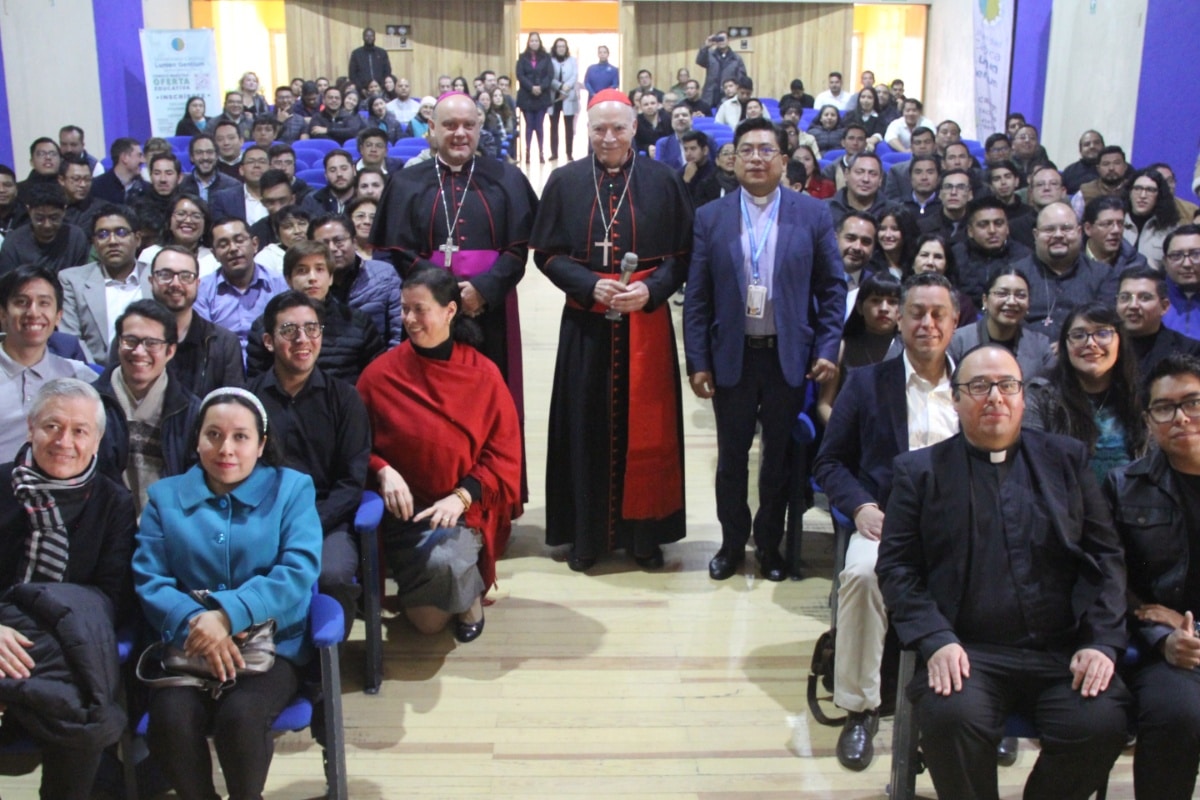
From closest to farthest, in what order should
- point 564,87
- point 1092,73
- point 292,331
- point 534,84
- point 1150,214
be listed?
point 292,331 < point 1150,214 < point 1092,73 < point 534,84 < point 564,87

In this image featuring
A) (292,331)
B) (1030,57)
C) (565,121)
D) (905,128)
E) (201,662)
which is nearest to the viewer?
(201,662)

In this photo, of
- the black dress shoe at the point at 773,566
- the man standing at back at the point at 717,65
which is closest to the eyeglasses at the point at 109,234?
the black dress shoe at the point at 773,566

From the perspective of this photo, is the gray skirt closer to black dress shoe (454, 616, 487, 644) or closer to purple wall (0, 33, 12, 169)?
black dress shoe (454, 616, 487, 644)

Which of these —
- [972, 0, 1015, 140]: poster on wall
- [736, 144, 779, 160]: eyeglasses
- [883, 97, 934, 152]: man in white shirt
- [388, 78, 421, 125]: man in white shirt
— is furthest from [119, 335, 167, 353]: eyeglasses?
[388, 78, 421, 125]: man in white shirt

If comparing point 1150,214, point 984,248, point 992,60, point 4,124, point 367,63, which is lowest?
point 984,248

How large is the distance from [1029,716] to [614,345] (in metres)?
2.02

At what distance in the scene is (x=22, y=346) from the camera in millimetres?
3354

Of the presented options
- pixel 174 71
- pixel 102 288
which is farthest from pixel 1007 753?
pixel 174 71

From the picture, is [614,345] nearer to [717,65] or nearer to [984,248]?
[984,248]

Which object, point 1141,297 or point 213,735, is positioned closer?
point 213,735

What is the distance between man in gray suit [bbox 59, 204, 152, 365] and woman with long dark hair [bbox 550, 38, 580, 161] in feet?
35.9

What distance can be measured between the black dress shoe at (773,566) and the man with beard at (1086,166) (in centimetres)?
558

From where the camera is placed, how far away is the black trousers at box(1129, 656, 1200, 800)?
2342mm

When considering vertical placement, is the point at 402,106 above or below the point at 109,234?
above
